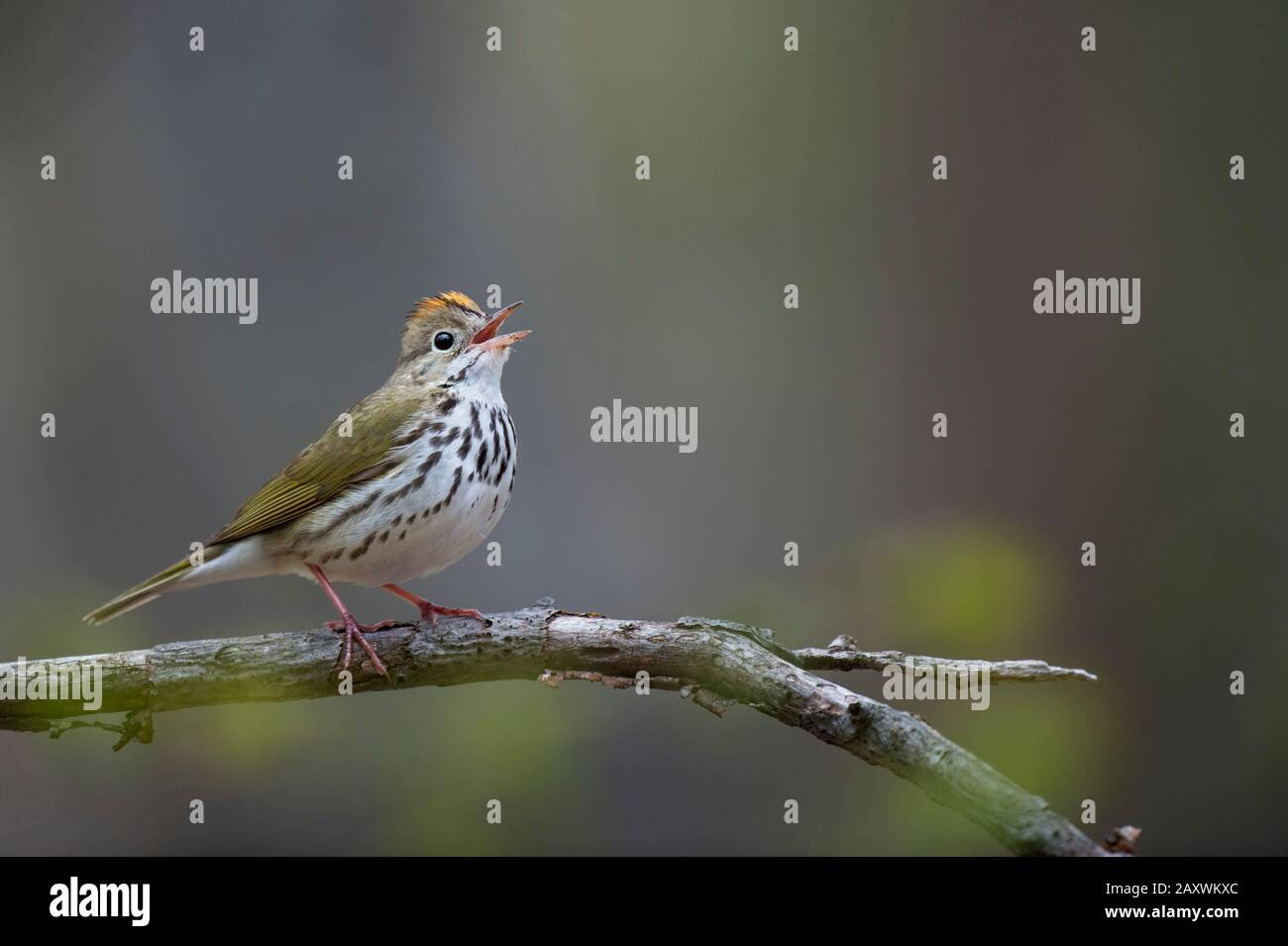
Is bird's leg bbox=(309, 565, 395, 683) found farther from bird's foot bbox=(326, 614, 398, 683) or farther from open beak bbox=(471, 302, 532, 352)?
open beak bbox=(471, 302, 532, 352)

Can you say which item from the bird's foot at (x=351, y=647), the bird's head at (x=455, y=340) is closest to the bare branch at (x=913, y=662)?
the bird's foot at (x=351, y=647)

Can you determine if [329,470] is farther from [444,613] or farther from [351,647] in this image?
[351,647]

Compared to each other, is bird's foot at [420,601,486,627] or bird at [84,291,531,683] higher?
bird at [84,291,531,683]

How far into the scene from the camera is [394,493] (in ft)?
17.8

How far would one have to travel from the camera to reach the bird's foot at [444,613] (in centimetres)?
503

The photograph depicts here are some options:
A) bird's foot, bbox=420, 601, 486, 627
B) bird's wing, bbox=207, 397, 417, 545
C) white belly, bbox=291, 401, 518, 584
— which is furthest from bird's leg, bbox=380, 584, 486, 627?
bird's wing, bbox=207, 397, 417, 545

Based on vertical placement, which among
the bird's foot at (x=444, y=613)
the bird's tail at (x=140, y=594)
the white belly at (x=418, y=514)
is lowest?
the bird's foot at (x=444, y=613)

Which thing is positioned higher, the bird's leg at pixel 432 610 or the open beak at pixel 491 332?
the open beak at pixel 491 332

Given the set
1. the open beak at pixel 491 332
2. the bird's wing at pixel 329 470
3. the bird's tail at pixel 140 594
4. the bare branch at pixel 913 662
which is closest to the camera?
the bare branch at pixel 913 662

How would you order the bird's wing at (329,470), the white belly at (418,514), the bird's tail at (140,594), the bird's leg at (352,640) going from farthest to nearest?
the bird's wing at (329,470)
the bird's tail at (140,594)
the white belly at (418,514)
the bird's leg at (352,640)

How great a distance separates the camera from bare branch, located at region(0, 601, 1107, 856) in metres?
3.71

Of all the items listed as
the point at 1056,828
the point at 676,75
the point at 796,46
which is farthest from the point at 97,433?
the point at 1056,828

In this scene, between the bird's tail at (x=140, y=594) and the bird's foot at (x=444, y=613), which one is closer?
the bird's foot at (x=444, y=613)

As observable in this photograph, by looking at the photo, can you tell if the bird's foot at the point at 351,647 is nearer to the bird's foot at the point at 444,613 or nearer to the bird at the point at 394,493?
the bird at the point at 394,493
